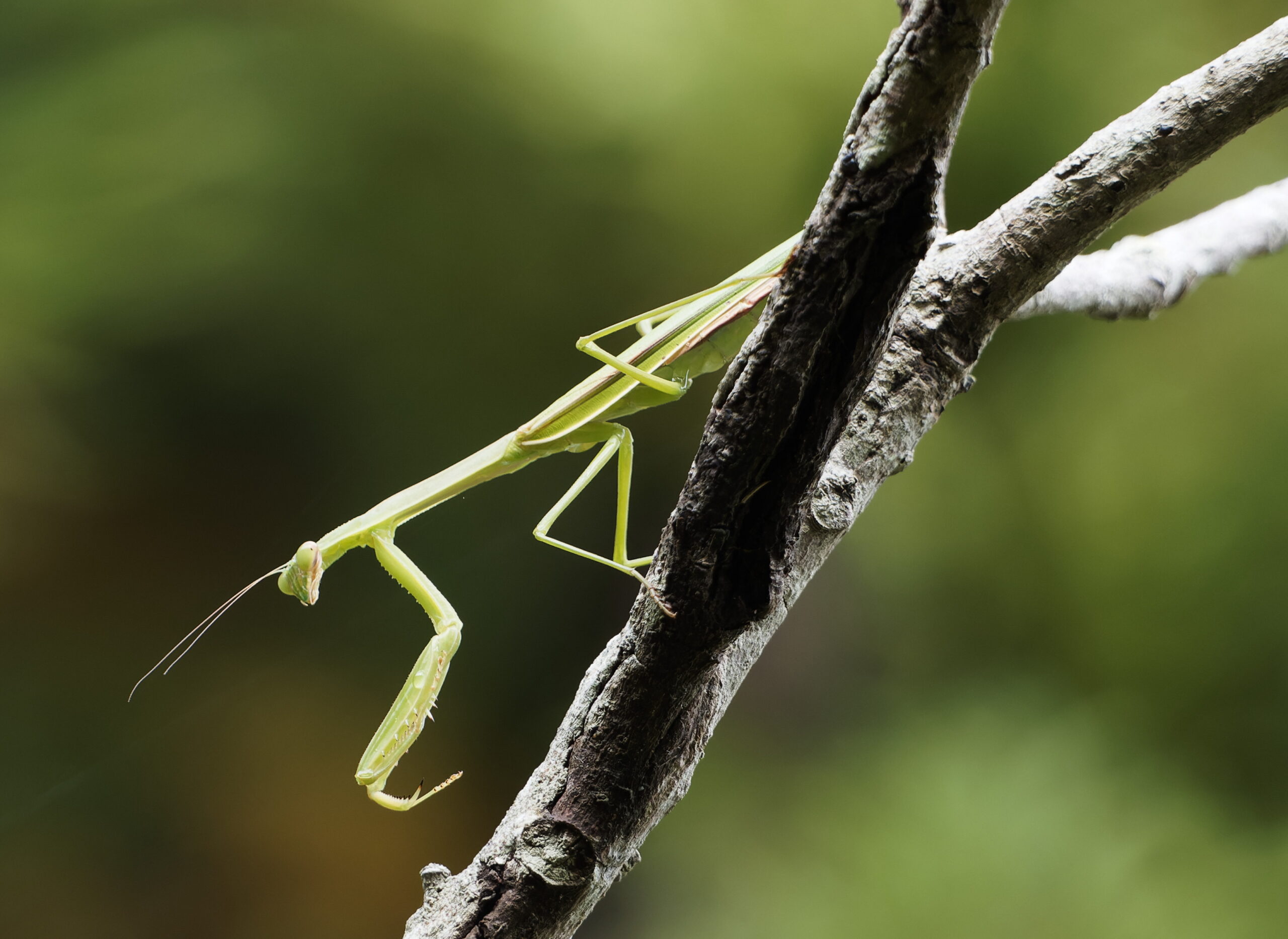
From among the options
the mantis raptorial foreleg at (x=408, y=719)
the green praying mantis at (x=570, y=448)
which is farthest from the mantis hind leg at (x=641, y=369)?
the mantis raptorial foreleg at (x=408, y=719)

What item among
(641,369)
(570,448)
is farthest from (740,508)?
(570,448)

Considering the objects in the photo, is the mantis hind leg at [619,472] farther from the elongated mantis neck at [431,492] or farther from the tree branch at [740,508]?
the tree branch at [740,508]

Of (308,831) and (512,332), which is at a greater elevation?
(512,332)

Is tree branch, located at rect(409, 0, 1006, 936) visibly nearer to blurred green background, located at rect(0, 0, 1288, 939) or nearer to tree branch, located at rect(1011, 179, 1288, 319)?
tree branch, located at rect(1011, 179, 1288, 319)

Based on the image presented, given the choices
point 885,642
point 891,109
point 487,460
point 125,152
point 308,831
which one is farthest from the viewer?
point 885,642

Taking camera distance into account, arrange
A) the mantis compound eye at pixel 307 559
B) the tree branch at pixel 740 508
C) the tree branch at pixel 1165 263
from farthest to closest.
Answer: the tree branch at pixel 1165 263 → the mantis compound eye at pixel 307 559 → the tree branch at pixel 740 508

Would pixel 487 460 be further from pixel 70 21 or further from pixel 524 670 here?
pixel 70 21

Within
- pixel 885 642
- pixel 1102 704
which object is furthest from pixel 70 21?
pixel 1102 704
